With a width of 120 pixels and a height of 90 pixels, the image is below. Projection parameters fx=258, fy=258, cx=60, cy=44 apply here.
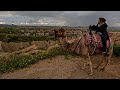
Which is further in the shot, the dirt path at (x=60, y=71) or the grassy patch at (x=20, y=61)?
the grassy patch at (x=20, y=61)

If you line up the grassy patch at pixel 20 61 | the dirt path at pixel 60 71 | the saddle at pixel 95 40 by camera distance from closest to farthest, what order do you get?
the dirt path at pixel 60 71
the saddle at pixel 95 40
the grassy patch at pixel 20 61

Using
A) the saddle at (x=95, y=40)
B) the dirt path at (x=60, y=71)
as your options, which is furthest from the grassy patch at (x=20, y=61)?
the saddle at (x=95, y=40)

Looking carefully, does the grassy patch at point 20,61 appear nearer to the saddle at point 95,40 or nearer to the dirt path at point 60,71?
the dirt path at point 60,71

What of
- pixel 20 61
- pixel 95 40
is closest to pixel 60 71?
pixel 95 40

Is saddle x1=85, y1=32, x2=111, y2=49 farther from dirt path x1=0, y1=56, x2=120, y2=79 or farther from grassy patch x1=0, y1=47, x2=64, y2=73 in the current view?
grassy patch x1=0, y1=47, x2=64, y2=73

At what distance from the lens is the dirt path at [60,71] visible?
1067 centimetres

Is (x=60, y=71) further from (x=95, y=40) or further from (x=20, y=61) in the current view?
(x=20, y=61)

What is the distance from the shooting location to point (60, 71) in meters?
11.2

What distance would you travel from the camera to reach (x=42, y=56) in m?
13.4

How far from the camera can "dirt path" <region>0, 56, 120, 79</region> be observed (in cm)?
1067

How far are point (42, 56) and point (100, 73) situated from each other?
3.60 m
